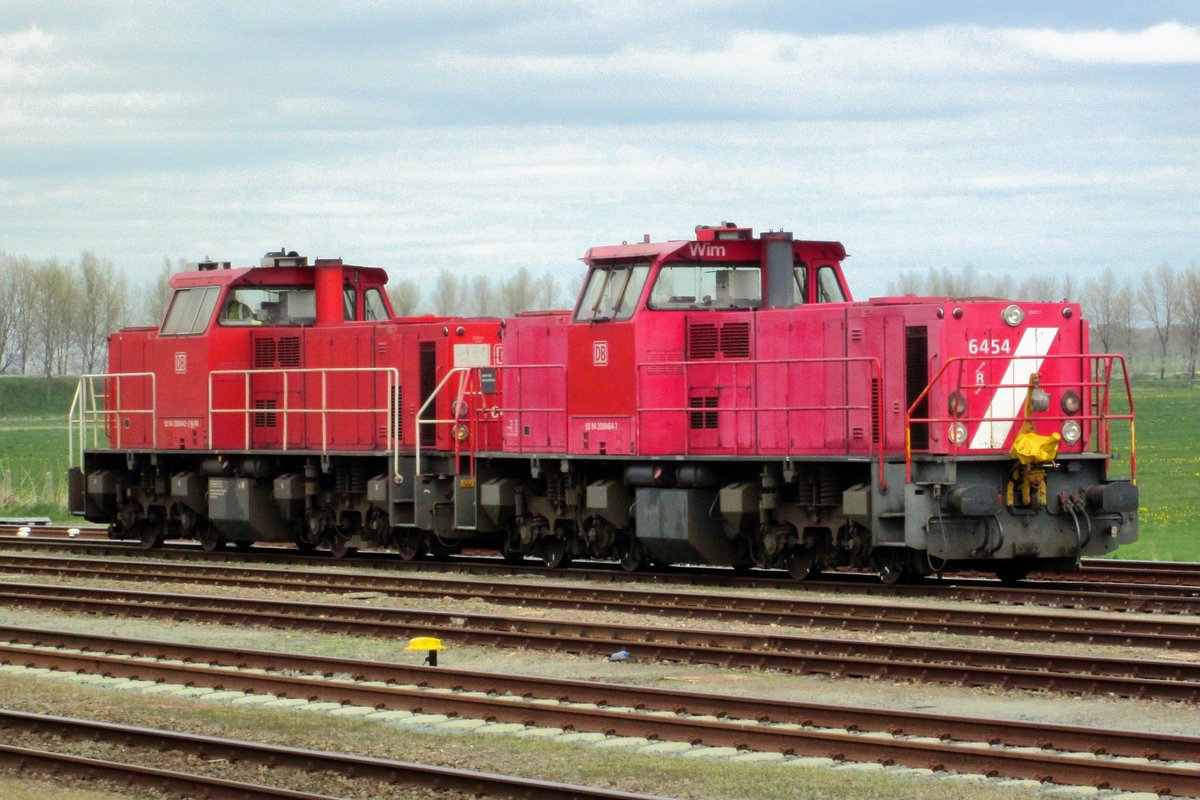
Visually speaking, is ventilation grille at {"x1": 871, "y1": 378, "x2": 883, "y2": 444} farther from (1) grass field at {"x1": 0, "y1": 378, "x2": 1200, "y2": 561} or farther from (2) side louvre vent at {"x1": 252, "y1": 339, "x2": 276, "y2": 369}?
(2) side louvre vent at {"x1": 252, "y1": 339, "x2": 276, "y2": 369}

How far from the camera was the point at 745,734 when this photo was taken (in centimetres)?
973

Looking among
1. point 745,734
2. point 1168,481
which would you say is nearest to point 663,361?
point 745,734

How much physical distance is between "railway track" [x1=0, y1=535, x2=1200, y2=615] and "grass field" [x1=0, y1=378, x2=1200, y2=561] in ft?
19.7

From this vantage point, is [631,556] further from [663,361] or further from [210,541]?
[210,541]

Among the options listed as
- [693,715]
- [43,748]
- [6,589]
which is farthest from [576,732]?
[6,589]

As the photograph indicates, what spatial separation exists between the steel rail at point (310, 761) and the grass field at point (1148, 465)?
1566 centimetres

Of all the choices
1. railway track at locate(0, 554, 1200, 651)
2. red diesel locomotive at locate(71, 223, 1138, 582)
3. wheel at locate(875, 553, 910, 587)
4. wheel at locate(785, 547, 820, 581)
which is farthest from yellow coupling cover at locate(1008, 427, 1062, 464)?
wheel at locate(785, 547, 820, 581)

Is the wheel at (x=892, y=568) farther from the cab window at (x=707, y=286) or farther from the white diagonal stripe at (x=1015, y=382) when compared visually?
the cab window at (x=707, y=286)

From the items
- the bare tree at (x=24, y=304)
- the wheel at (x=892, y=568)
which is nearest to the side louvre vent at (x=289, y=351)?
the wheel at (x=892, y=568)

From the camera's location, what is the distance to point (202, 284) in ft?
78.9

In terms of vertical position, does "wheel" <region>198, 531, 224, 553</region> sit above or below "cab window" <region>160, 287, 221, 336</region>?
below

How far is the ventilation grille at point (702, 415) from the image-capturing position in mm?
18656

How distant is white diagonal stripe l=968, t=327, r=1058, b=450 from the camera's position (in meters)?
16.8

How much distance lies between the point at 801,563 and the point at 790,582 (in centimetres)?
34
